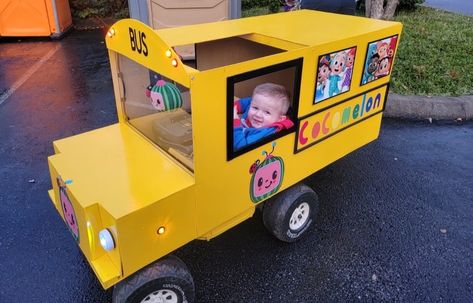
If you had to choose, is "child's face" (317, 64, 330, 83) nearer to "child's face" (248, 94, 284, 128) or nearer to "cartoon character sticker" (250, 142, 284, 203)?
"child's face" (248, 94, 284, 128)

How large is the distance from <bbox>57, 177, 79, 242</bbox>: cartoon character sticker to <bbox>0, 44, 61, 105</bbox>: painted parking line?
3.71m

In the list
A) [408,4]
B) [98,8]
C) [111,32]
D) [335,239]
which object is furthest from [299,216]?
[98,8]

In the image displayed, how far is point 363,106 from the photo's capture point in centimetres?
300

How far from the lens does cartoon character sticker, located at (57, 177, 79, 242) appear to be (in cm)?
219

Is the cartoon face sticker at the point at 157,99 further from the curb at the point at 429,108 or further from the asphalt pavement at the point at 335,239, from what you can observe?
the curb at the point at 429,108

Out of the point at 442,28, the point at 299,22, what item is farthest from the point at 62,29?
the point at 442,28

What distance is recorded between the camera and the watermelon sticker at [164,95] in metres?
2.21

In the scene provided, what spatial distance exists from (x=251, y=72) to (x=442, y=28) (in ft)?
23.1

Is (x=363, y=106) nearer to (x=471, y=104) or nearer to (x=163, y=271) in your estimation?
(x=163, y=271)

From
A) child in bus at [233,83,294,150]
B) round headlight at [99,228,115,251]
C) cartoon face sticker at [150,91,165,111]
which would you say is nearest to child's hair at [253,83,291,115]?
child in bus at [233,83,294,150]

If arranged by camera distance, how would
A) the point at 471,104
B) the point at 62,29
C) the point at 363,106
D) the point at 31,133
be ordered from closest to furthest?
the point at 363,106
the point at 31,133
the point at 471,104
the point at 62,29

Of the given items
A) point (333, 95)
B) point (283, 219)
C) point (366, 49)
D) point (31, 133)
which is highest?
point (366, 49)

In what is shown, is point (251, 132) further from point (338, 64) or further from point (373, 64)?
point (373, 64)

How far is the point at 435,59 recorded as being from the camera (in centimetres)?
603
